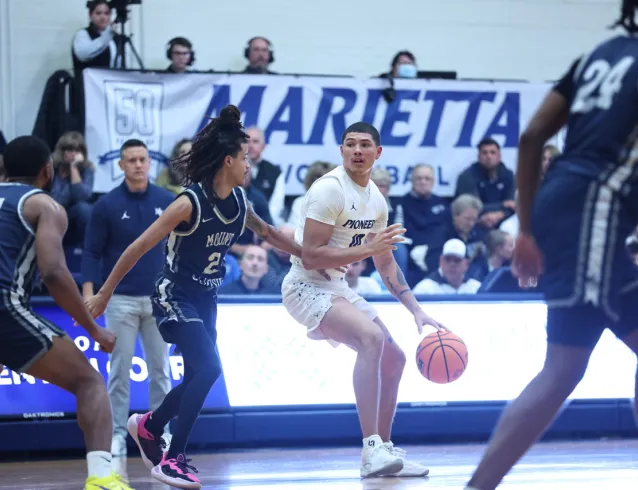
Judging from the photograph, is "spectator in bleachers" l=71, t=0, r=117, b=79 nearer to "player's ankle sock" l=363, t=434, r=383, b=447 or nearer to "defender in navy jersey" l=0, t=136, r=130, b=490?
"player's ankle sock" l=363, t=434, r=383, b=447

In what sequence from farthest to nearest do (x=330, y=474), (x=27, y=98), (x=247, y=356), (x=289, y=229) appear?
(x=27, y=98) < (x=289, y=229) < (x=247, y=356) < (x=330, y=474)

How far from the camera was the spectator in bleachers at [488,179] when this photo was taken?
1224cm

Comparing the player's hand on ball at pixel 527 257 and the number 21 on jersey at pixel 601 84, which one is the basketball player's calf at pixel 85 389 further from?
the number 21 on jersey at pixel 601 84

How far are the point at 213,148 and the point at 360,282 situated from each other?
11.7 feet

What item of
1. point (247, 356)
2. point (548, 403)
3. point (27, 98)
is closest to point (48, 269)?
point (548, 403)

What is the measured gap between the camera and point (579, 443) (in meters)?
9.12

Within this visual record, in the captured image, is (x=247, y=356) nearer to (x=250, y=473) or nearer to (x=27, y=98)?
(x=250, y=473)

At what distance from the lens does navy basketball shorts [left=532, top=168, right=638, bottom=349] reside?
13.0 feet

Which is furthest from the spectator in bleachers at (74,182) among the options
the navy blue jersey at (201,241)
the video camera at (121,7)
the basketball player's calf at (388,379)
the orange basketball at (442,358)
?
the orange basketball at (442,358)

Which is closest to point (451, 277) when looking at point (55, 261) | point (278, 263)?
point (278, 263)

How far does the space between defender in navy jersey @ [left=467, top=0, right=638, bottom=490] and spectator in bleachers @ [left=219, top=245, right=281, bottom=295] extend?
5562mm

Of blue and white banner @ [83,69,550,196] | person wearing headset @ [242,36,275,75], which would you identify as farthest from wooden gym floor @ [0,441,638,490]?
person wearing headset @ [242,36,275,75]

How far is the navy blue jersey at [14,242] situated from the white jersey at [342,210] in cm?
215

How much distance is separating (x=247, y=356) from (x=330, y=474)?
2.07 metres
